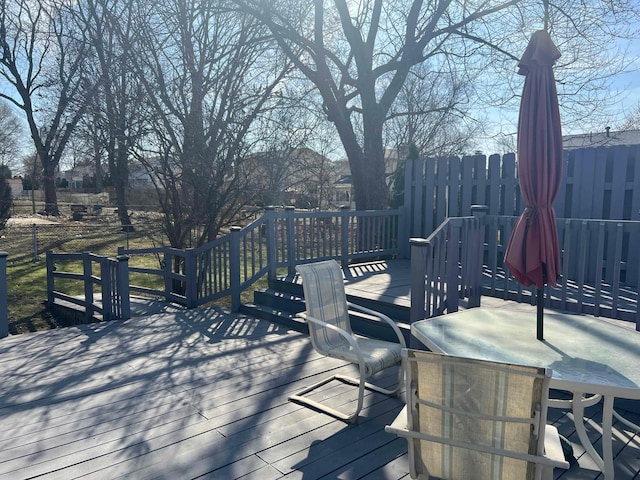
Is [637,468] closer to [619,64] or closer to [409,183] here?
[409,183]

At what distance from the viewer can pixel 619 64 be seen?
386 inches

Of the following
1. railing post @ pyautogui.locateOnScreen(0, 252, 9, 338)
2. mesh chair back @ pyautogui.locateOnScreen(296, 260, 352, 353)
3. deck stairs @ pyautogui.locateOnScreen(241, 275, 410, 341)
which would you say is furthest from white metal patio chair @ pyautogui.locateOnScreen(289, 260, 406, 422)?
railing post @ pyautogui.locateOnScreen(0, 252, 9, 338)

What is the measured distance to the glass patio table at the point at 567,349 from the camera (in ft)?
6.66

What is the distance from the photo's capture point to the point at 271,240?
20.6 feet

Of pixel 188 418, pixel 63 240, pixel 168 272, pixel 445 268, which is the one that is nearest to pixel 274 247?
pixel 168 272

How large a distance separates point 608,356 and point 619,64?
10.00 metres

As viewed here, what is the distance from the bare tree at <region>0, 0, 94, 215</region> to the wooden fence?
633 centimetres

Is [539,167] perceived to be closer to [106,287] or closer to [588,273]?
[588,273]

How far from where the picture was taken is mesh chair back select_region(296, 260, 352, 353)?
133 inches

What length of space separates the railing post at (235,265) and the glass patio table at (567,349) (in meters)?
3.73

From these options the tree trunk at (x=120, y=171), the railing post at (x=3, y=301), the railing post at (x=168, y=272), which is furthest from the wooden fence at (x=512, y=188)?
the railing post at (x=3, y=301)

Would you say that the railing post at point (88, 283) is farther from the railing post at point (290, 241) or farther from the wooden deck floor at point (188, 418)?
the railing post at point (290, 241)

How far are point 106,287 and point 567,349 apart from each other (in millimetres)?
5701

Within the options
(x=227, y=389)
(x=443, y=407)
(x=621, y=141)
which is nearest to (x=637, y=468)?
(x=443, y=407)
